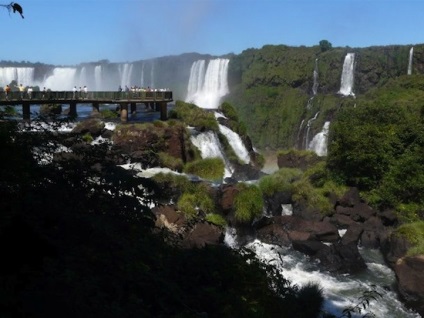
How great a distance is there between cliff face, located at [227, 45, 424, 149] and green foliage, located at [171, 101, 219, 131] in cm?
1738

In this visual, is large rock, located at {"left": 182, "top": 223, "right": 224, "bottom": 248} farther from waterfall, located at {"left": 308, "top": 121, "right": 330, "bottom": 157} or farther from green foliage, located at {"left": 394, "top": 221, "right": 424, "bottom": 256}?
waterfall, located at {"left": 308, "top": 121, "right": 330, "bottom": 157}

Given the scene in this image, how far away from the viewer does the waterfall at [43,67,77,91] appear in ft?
216

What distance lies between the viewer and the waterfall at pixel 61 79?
65812 millimetres

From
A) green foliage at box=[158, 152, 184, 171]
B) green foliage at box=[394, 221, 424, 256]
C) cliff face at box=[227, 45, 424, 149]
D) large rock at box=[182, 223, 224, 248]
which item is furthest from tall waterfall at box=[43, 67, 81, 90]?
green foliage at box=[394, 221, 424, 256]

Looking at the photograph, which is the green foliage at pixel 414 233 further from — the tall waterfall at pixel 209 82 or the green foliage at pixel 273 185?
the tall waterfall at pixel 209 82

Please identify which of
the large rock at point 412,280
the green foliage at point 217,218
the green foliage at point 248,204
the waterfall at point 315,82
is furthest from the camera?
the waterfall at point 315,82

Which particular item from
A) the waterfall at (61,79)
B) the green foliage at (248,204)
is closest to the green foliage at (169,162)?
the green foliage at (248,204)

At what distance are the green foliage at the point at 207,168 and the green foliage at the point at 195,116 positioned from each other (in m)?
3.82

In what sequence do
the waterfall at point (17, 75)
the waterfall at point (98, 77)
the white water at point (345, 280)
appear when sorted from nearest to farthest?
the white water at point (345, 280) → the waterfall at point (17, 75) → the waterfall at point (98, 77)

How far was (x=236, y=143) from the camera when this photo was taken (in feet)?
108

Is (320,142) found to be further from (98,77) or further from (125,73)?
(125,73)

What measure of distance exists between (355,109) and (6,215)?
2470cm

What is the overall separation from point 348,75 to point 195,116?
29.6 meters

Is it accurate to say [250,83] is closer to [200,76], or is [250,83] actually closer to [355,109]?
[200,76]
